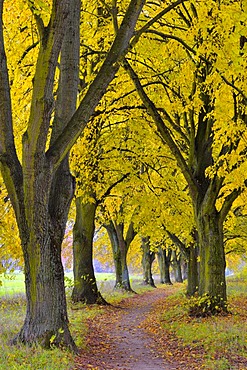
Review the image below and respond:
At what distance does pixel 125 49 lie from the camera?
A: 721cm

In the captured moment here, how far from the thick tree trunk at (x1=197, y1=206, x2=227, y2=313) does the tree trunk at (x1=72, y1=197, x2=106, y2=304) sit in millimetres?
4870

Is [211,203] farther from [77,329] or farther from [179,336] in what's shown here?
[77,329]

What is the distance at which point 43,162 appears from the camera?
7055 millimetres

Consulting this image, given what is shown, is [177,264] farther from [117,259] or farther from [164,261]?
[117,259]

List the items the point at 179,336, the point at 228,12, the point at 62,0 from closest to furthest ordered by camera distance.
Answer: the point at 62,0 → the point at 228,12 → the point at 179,336

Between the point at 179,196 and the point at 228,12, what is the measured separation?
33.3 ft

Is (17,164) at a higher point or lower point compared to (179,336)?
higher

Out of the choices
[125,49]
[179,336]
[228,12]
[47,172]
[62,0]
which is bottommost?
[179,336]

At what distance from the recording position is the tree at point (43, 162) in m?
6.91

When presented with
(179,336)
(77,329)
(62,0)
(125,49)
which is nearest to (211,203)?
(179,336)

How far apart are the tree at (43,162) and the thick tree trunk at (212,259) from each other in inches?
221

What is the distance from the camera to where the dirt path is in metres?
7.24

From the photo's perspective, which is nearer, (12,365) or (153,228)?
(12,365)

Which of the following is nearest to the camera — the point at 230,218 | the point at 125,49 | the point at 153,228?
the point at 125,49
